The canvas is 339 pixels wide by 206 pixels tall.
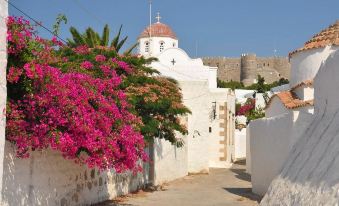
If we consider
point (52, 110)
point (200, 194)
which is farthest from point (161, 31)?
point (52, 110)

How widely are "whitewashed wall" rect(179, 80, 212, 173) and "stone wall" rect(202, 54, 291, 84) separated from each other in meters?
83.5

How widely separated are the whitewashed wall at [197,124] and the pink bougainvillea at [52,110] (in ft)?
56.8

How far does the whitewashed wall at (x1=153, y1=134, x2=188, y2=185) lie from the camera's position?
22.9 meters

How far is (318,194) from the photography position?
714 cm

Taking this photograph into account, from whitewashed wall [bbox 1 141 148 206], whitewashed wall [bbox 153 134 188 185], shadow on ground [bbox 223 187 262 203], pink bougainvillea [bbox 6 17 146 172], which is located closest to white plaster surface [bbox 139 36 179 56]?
whitewashed wall [bbox 153 134 188 185]

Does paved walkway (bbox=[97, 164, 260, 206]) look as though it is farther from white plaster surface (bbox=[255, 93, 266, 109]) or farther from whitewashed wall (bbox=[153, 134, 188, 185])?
white plaster surface (bbox=[255, 93, 266, 109])

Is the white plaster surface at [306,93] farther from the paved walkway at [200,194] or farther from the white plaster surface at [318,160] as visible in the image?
the white plaster surface at [318,160]

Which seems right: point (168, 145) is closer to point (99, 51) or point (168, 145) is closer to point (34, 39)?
point (99, 51)

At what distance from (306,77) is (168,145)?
7.26m

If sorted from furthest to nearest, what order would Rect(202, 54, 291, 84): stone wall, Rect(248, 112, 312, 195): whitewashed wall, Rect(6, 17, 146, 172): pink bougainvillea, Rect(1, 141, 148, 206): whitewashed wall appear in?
Rect(202, 54, 291, 84): stone wall → Rect(248, 112, 312, 195): whitewashed wall → Rect(1, 141, 148, 206): whitewashed wall → Rect(6, 17, 146, 172): pink bougainvillea

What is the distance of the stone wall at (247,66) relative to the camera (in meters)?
113

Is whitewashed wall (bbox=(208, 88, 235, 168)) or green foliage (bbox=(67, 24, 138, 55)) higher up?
green foliage (bbox=(67, 24, 138, 55))

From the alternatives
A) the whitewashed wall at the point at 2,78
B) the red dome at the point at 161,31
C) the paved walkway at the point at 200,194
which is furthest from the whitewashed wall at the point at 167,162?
the red dome at the point at 161,31

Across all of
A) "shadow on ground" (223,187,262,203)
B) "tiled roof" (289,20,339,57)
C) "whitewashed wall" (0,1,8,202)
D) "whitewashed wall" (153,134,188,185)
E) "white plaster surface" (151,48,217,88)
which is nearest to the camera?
"whitewashed wall" (0,1,8,202)
